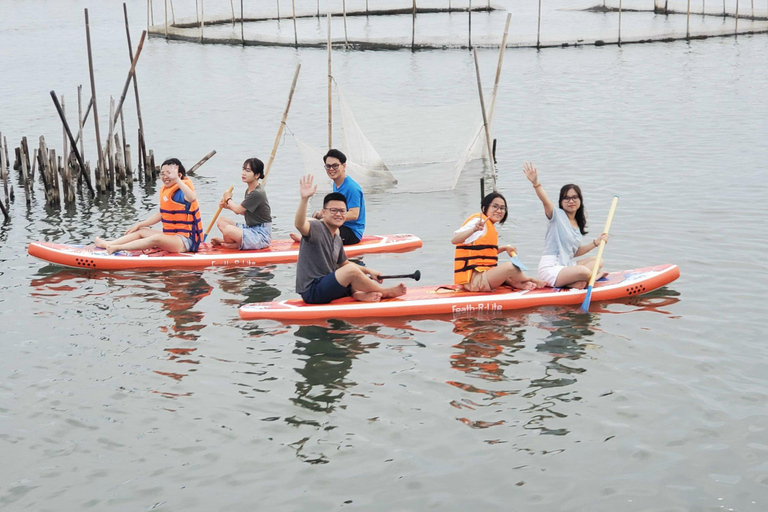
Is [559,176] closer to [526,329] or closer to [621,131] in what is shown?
[621,131]

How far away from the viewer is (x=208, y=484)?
5.30 metres

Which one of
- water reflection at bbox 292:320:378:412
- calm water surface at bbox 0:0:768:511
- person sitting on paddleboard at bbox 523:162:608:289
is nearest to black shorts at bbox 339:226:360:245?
calm water surface at bbox 0:0:768:511

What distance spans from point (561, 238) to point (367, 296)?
6.23ft

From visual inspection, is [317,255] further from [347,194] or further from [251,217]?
[251,217]

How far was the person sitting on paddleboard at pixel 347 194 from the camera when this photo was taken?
9156mm

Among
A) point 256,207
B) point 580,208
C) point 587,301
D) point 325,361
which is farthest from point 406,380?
point 256,207

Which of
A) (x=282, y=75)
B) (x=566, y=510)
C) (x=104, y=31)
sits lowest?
(x=566, y=510)

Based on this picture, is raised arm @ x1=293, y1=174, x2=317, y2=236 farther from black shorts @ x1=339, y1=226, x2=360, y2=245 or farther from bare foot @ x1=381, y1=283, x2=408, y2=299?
black shorts @ x1=339, y1=226, x2=360, y2=245

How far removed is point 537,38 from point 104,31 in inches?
767

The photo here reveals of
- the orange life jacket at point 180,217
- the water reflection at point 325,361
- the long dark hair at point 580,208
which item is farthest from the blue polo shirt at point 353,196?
the long dark hair at point 580,208

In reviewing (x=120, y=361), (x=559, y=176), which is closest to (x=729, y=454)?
(x=120, y=361)

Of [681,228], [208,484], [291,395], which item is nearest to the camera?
[208,484]

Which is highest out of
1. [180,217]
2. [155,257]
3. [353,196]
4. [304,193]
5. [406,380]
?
[304,193]

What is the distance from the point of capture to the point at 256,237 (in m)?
10.1
